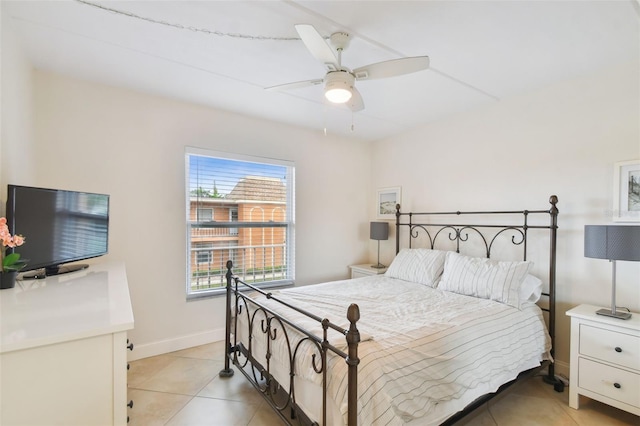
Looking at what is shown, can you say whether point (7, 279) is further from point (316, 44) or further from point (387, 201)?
point (387, 201)

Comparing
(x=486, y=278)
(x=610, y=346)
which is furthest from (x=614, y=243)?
(x=486, y=278)

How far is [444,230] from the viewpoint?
11.2 feet

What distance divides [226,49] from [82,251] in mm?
1779

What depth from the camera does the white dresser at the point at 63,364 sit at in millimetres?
895

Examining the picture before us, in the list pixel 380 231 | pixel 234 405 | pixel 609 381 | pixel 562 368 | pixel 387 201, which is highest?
pixel 387 201

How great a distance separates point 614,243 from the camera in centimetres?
188

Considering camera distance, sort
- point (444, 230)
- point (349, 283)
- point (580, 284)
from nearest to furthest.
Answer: point (580, 284)
point (349, 283)
point (444, 230)

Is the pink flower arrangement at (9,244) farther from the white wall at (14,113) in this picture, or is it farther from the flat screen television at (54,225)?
the white wall at (14,113)

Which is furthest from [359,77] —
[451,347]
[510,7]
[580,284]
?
[580,284]

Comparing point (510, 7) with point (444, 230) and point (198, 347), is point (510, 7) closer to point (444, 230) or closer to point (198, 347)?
point (444, 230)

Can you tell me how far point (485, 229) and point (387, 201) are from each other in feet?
4.53

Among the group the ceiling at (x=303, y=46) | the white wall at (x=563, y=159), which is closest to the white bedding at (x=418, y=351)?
the white wall at (x=563, y=159)

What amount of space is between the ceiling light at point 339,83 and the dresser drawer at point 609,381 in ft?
8.12

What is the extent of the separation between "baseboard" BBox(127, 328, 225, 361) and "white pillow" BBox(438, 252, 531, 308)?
7.91 ft
